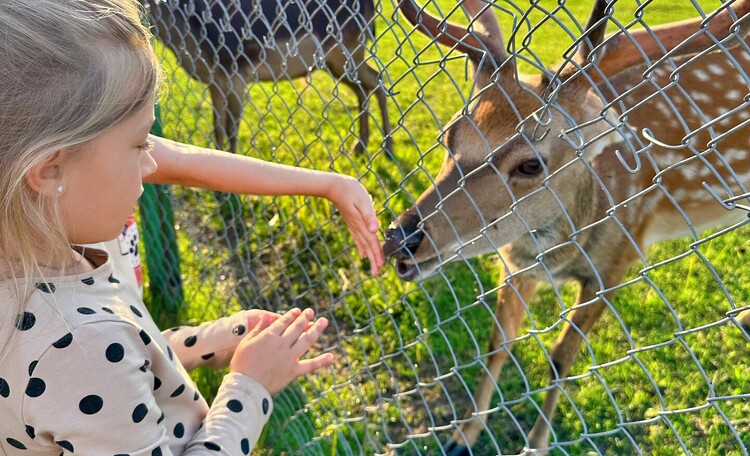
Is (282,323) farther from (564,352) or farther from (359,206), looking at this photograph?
(564,352)

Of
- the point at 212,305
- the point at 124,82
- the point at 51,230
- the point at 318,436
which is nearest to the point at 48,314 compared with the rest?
the point at 51,230

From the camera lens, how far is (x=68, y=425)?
127 cm

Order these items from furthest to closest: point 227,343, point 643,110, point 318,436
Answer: point 643,110 → point 318,436 → point 227,343

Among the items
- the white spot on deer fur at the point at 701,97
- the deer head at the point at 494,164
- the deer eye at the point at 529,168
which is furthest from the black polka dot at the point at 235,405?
the white spot on deer fur at the point at 701,97

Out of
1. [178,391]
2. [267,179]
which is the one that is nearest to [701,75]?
[267,179]

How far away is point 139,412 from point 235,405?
35cm

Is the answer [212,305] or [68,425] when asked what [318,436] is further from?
[68,425]

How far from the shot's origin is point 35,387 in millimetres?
1268

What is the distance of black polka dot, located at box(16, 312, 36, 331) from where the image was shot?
1.30 metres

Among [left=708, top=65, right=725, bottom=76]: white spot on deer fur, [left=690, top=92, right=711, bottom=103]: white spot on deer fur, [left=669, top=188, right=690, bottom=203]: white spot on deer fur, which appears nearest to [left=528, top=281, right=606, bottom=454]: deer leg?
[left=669, top=188, right=690, bottom=203]: white spot on deer fur

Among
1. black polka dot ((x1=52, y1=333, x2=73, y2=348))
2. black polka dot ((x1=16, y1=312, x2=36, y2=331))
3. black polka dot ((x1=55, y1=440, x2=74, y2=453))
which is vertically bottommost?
black polka dot ((x1=55, y1=440, x2=74, y2=453))

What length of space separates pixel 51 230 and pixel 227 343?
82 cm

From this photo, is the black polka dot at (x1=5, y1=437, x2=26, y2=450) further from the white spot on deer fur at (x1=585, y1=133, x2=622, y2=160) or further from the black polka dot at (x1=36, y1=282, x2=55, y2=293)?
the white spot on deer fur at (x1=585, y1=133, x2=622, y2=160)

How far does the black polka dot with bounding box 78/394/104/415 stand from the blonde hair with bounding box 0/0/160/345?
8.2 inches
